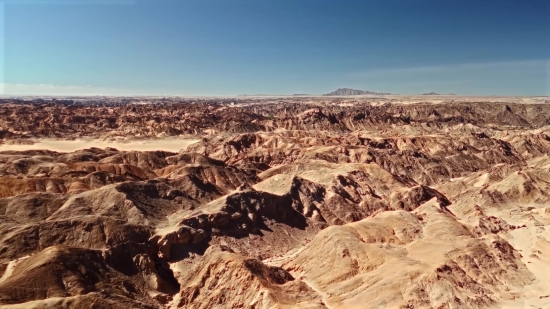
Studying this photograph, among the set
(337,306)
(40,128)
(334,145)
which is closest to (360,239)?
(337,306)

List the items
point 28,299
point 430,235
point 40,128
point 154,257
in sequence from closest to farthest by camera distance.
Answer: point 28,299
point 154,257
point 430,235
point 40,128

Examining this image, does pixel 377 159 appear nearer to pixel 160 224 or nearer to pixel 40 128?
pixel 160 224

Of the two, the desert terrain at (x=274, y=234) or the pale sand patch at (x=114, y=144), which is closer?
the desert terrain at (x=274, y=234)

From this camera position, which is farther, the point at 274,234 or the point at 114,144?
the point at 114,144

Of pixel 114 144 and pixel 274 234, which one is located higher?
pixel 274 234

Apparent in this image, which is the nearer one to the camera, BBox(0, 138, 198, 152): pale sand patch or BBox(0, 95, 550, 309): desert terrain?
BBox(0, 95, 550, 309): desert terrain

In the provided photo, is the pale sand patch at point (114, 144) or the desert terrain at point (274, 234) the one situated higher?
the desert terrain at point (274, 234)

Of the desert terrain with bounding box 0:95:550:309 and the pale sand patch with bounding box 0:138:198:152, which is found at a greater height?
the desert terrain with bounding box 0:95:550:309

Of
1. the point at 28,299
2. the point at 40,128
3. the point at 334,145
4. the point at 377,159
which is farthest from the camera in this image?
the point at 40,128
